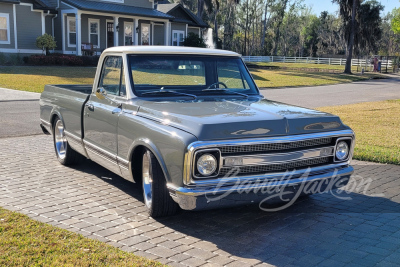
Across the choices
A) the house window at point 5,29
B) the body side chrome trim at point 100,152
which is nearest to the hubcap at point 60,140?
the body side chrome trim at point 100,152

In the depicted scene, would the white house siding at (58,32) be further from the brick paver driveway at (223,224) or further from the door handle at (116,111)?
the door handle at (116,111)

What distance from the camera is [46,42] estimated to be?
3075 cm

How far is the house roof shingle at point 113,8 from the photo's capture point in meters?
31.6

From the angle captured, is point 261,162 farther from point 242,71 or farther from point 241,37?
point 241,37

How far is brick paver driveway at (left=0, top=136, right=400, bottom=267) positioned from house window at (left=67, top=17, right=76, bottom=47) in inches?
1114

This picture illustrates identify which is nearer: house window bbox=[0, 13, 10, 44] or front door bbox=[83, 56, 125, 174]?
front door bbox=[83, 56, 125, 174]

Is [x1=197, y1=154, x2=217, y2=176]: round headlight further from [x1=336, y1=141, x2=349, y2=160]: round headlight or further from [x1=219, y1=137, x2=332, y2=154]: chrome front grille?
[x1=336, y1=141, x2=349, y2=160]: round headlight

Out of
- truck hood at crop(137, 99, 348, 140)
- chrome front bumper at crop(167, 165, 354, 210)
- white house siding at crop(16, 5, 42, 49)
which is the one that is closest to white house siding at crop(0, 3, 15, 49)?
white house siding at crop(16, 5, 42, 49)

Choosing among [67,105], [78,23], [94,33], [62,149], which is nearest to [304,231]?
[67,105]

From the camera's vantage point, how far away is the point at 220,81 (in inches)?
Answer: 242

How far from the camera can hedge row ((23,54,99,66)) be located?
29609mm

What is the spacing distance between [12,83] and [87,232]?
62.3 feet

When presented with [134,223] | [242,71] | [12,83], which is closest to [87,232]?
[134,223]

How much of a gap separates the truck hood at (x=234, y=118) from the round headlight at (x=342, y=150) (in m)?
0.18
